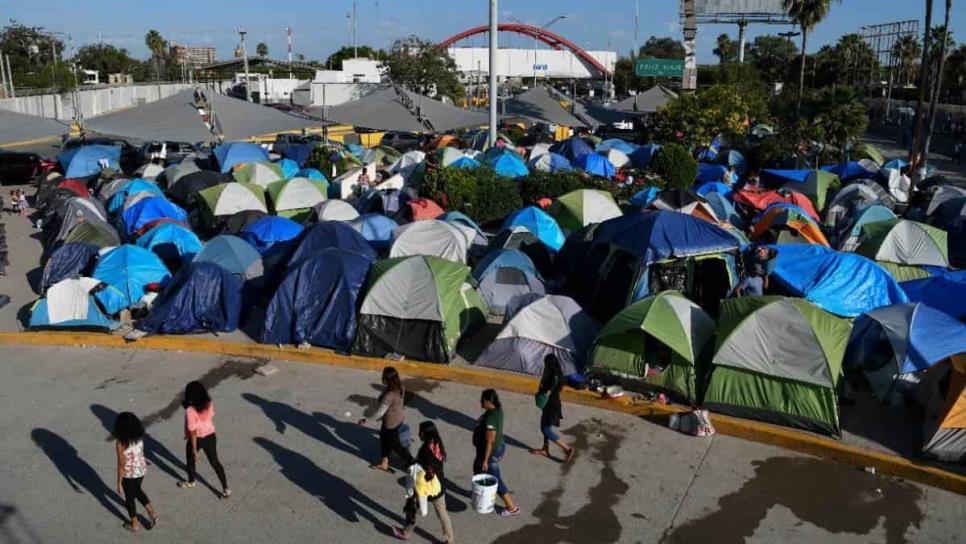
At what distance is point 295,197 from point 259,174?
93.8 inches

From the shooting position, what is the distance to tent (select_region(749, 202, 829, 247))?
15117 millimetres

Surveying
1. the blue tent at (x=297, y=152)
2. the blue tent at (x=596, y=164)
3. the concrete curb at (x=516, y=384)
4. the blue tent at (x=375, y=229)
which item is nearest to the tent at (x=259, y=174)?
the blue tent at (x=297, y=152)

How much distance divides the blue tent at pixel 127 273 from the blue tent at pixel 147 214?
348cm

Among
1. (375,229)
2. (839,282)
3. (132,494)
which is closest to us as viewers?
(132,494)

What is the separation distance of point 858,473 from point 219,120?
22499 mm

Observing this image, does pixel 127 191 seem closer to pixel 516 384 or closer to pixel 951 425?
pixel 516 384

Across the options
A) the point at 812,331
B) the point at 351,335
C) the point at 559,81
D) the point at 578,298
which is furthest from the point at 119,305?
the point at 559,81

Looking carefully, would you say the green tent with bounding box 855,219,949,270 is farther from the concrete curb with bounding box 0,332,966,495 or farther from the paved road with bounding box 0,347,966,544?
the paved road with bounding box 0,347,966,544

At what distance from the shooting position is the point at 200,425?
7625 millimetres

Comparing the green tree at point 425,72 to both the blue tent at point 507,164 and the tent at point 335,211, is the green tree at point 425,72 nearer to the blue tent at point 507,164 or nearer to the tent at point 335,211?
the blue tent at point 507,164

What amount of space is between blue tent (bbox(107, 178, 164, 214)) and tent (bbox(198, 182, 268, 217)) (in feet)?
5.77

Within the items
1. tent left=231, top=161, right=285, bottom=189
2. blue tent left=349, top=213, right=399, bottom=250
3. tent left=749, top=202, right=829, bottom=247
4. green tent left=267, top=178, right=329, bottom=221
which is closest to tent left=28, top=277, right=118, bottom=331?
blue tent left=349, top=213, right=399, bottom=250

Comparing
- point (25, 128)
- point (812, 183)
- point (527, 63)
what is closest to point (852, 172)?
point (812, 183)

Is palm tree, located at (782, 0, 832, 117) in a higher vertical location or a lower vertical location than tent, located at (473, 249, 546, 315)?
higher
